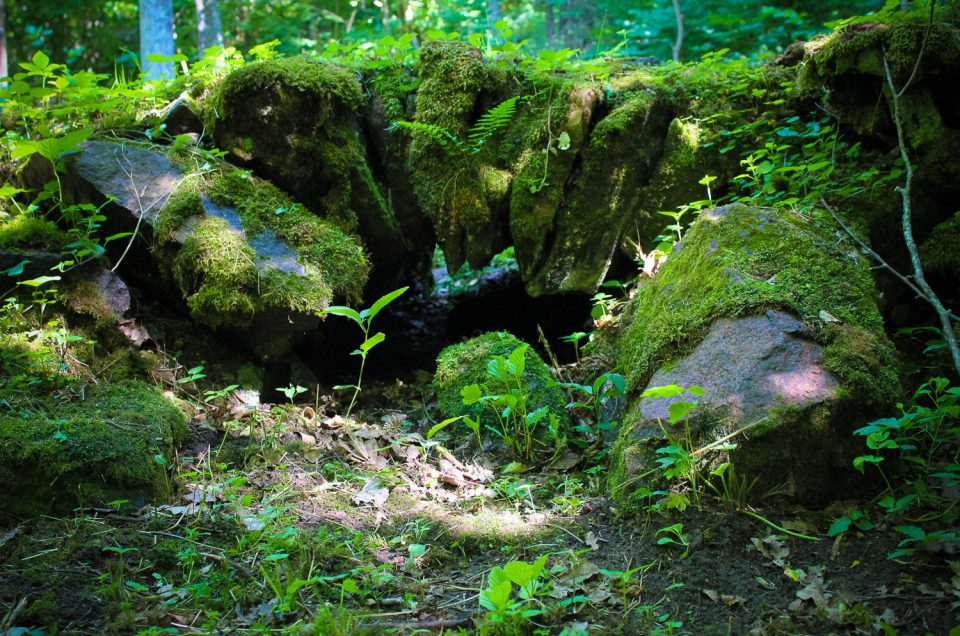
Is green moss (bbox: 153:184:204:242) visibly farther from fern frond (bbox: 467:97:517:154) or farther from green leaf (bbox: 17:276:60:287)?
fern frond (bbox: 467:97:517:154)

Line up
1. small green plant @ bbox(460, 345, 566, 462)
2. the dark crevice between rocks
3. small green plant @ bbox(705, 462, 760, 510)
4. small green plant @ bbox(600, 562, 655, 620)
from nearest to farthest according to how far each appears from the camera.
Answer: small green plant @ bbox(600, 562, 655, 620) → small green plant @ bbox(705, 462, 760, 510) → small green plant @ bbox(460, 345, 566, 462) → the dark crevice between rocks

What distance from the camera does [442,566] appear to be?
2639mm

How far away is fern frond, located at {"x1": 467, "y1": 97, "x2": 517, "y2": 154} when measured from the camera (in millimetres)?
4824

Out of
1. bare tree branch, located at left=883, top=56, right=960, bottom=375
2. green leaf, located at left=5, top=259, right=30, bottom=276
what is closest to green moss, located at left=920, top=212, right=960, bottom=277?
bare tree branch, located at left=883, top=56, right=960, bottom=375

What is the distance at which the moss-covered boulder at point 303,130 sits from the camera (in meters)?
4.79

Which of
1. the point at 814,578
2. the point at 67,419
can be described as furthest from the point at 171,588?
the point at 814,578

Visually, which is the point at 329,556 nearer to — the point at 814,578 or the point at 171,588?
the point at 171,588

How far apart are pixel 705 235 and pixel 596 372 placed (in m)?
1.25

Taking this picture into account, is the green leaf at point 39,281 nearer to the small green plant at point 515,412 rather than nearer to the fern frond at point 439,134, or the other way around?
the fern frond at point 439,134

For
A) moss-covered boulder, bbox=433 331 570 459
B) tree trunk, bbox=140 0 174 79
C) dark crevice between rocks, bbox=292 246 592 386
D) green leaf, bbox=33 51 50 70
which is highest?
tree trunk, bbox=140 0 174 79

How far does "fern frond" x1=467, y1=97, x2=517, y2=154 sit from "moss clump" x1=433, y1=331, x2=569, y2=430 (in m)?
1.68

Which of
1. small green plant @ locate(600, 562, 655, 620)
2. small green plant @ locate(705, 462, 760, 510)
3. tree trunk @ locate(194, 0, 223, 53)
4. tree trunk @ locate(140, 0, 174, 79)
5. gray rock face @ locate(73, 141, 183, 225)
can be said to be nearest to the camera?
small green plant @ locate(600, 562, 655, 620)

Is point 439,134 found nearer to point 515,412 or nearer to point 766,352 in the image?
point 515,412

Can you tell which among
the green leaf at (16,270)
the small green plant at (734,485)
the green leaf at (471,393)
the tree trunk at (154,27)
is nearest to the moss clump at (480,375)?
the green leaf at (471,393)
